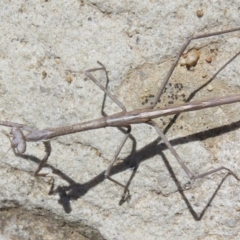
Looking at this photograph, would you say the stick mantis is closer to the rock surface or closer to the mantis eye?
the mantis eye

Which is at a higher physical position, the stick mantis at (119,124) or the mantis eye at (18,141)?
the stick mantis at (119,124)

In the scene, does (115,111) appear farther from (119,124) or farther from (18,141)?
(18,141)

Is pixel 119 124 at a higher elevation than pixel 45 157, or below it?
higher

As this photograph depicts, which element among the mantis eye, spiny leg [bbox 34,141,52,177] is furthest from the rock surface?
the mantis eye

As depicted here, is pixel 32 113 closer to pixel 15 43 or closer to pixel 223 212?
pixel 15 43

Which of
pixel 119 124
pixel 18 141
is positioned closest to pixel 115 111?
pixel 119 124

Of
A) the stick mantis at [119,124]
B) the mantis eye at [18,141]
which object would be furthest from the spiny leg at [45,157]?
the mantis eye at [18,141]

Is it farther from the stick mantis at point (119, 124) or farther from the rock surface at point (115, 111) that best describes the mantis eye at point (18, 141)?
the rock surface at point (115, 111)

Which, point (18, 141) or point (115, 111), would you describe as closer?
point (18, 141)

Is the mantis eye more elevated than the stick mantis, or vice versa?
the stick mantis

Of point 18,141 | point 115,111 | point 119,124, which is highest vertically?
point 115,111

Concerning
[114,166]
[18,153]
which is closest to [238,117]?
[114,166]

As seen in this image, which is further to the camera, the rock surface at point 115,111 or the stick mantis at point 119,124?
the rock surface at point 115,111
